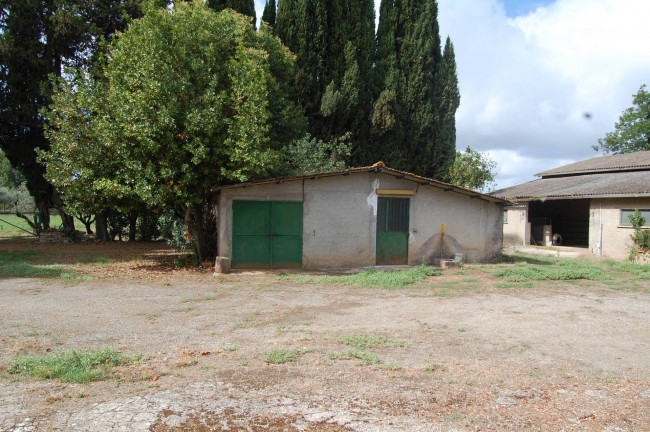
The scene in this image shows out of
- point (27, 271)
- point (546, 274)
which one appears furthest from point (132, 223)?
point (546, 274)

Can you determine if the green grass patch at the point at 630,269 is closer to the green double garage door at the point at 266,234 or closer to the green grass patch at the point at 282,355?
the green double garage door at the point at 266,234

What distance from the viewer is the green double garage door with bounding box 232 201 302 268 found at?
14039 millimetres

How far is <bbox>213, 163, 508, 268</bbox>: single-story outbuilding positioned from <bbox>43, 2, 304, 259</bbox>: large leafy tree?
114cm

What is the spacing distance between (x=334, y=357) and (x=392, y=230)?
9.82 metres

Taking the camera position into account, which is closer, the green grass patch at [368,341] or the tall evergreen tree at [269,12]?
the green grass patch at [368,341]

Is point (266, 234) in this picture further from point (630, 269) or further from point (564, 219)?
point (564, 219)

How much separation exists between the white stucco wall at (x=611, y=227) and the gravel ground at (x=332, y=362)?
9921 millimetres

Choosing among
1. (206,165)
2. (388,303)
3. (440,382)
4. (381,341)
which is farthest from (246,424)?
(206,165)

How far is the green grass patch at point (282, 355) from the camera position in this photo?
18.5 feet

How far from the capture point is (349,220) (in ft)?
48.3

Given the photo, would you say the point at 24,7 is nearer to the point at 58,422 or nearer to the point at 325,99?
the point at 325,99

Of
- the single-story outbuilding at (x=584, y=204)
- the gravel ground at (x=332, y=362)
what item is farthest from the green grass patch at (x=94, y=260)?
the single-story outbuilding at (x=584, y=204)

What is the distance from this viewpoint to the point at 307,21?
2581cm

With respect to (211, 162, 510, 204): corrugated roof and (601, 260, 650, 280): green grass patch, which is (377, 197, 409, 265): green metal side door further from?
(601, 260, 650, 280): green grass patch
